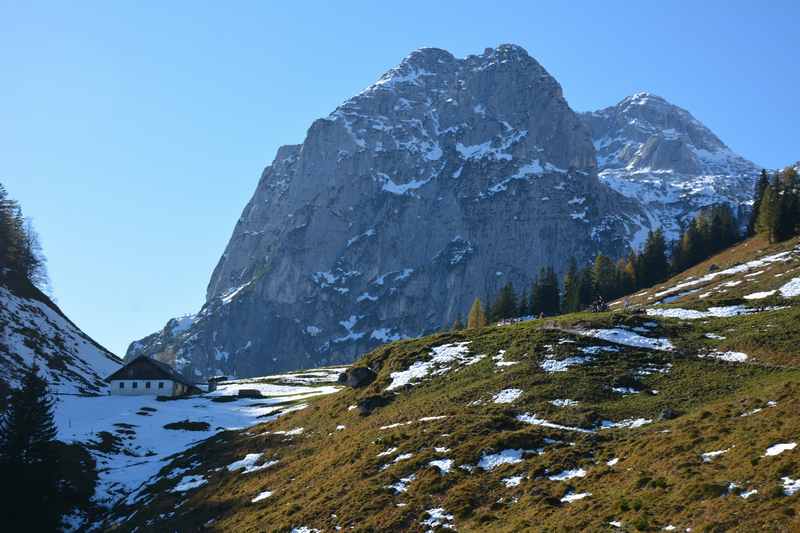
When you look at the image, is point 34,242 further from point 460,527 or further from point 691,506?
point 691,506

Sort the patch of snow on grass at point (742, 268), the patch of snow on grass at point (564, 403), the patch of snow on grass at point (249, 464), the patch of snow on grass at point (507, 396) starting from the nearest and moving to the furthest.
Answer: the patch of snow on grass at point (564, 403) < the patch of snow on grass at point (507, 396) < the patch of snow on grass at point (249, 464) < the patch of snow on grass at point (742, 268)

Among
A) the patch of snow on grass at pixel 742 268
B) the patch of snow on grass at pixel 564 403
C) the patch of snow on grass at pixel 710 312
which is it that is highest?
the patch of snow on grass at pixel 742 268

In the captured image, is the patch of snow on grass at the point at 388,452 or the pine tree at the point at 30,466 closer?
the patch of snow on grass at the point at 388,452

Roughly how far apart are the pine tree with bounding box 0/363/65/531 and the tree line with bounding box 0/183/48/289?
71.2 meters

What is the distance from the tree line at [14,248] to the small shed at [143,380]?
2998 cm

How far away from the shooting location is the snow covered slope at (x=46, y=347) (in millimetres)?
86881

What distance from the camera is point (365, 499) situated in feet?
118

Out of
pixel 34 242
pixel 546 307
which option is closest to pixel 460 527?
pixel 546 307

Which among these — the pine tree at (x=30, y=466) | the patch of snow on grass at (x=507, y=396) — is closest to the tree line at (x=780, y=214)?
the patch of snow on grass at (x=507, y=396)

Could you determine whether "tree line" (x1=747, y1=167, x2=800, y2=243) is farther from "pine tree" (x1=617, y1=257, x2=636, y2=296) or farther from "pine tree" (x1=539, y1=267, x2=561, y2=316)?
"pine tree" (x1=539, y1=267, x2=561, y2=316)

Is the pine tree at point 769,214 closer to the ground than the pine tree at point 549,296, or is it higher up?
higher up

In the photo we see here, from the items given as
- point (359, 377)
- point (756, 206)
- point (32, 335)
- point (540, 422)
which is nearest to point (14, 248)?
point (32, 335)

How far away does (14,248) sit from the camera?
11306 cm

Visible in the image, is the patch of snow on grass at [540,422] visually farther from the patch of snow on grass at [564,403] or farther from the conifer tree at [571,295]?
the conifer tree at [571,295]
